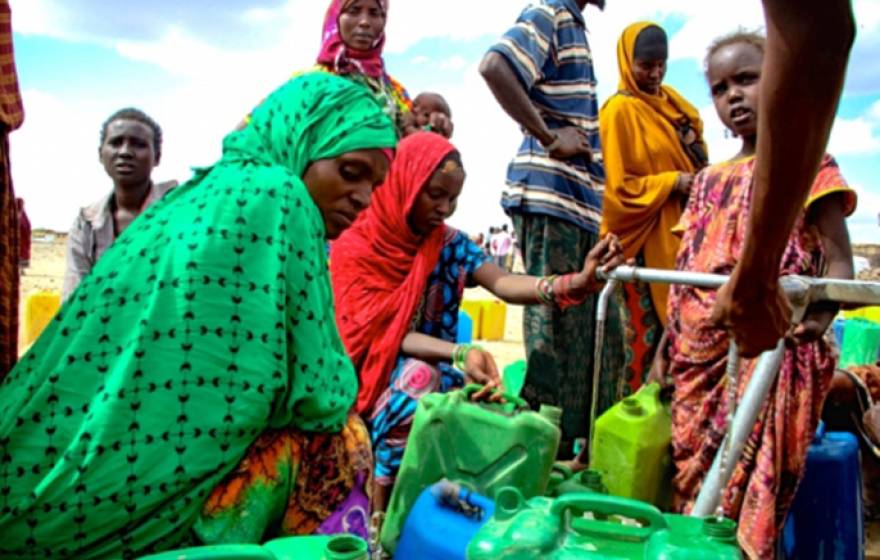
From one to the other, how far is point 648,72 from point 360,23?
4.94 ft

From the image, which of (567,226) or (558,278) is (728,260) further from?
(567,226)

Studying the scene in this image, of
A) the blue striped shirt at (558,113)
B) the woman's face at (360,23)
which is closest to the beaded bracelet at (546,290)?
the blue striped shirt at (558,113)

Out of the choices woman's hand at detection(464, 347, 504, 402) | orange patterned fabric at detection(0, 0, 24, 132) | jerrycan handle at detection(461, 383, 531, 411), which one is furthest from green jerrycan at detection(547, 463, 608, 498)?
orange patterned fabric at detection(0, 0, 24, 132)

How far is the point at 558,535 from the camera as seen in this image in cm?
152

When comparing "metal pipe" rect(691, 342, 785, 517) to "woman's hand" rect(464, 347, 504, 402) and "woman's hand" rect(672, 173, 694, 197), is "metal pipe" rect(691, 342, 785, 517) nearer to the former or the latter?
"woman's hand" rect(464, 347, 504, 402)

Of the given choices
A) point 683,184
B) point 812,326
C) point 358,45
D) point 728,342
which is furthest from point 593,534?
point 358,45

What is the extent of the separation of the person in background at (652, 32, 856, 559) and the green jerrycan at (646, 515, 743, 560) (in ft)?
2.64

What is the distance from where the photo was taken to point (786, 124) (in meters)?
1.15

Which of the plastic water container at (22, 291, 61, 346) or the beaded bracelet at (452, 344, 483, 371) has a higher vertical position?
the beaded bracelet at (452, 344, 483, 371)

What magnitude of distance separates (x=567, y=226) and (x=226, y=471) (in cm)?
219

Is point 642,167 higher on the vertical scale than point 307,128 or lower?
higher

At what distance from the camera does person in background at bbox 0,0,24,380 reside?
187cm

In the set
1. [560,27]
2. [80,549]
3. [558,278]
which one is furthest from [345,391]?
[560,27]

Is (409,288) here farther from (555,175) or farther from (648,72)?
(648,72)
